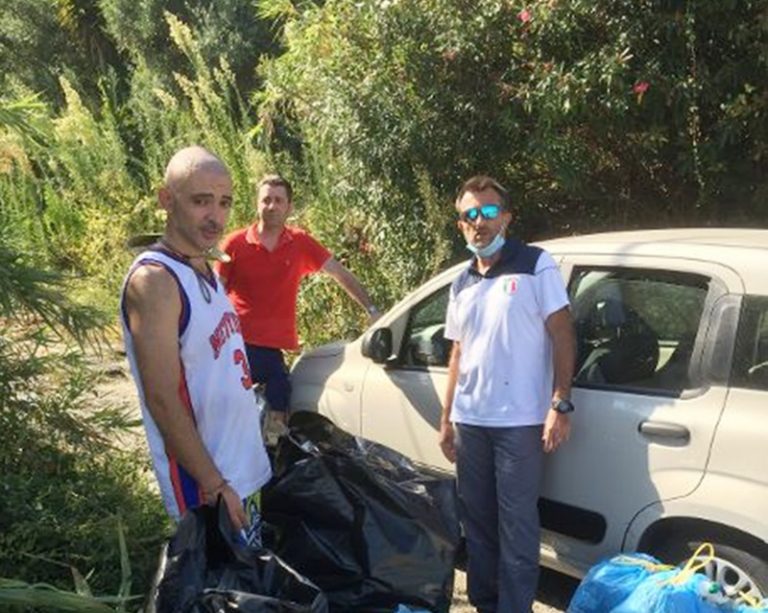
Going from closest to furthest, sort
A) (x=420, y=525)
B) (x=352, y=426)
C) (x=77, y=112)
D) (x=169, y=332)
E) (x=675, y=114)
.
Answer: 1. (x=169, y=332)
2. (x=420, y=525)
3. (x=352, y=426)
4. (x=675, y=114)
5. (x=77, y=112)

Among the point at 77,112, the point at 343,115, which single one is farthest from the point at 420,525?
the point at 77,112

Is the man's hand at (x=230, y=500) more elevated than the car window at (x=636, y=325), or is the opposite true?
the car window at (x=636, y=325)

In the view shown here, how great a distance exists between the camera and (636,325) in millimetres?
3771

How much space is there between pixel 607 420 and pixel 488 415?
459mm

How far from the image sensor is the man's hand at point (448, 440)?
3.96 metres

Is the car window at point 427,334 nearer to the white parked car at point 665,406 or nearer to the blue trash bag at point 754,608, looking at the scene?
the white parked car at point 665,406

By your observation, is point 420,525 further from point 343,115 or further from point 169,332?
point 343,115

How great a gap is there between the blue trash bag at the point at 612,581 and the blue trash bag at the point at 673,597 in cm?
6

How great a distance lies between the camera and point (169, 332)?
98.0 inches

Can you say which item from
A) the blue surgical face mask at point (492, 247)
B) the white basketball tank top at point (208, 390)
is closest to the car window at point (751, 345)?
the blue surgical face mask at point (492, 247)

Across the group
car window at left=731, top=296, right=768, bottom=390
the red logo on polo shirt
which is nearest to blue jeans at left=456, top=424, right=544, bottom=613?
the red logo on polo shirt

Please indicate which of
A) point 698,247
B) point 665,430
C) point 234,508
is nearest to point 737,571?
point 665,430

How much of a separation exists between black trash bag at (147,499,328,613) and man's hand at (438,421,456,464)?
169 cm

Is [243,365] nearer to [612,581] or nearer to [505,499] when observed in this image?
[505,499]
